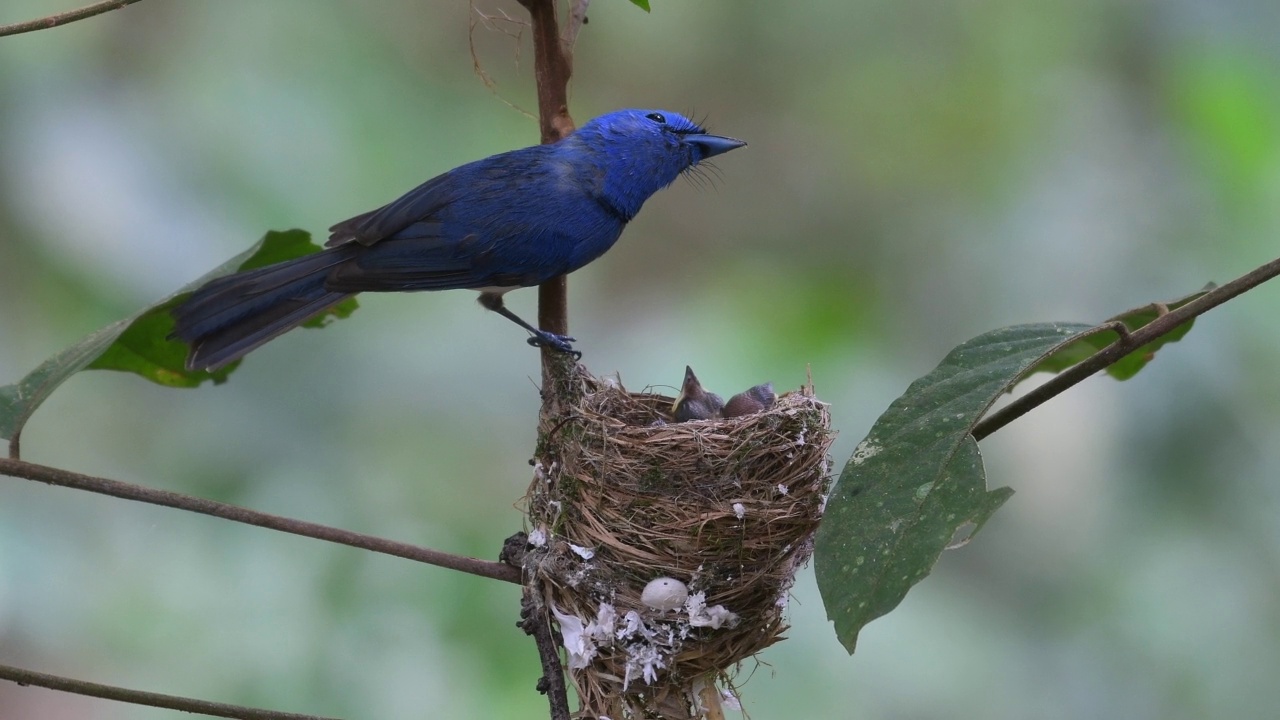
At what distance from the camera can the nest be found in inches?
63.4

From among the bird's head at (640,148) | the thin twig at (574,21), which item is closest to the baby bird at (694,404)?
the bird's head at (640,148)

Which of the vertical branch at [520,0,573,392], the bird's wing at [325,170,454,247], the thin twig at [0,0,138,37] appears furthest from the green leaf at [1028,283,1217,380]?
the thin twig at [0,0,138,37]

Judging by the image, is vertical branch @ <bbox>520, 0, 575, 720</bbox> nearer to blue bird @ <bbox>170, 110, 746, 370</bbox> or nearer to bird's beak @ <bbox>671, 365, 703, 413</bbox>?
A: blue bird @ <bbox>170, 110, 746, 370</bbox>

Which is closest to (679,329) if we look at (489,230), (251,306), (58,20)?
(489,230)

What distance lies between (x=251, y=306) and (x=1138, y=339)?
1.48m

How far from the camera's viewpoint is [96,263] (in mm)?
3146

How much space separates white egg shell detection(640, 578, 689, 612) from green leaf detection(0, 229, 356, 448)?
0.82m

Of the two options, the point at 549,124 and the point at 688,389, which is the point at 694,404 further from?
the point at 549,124

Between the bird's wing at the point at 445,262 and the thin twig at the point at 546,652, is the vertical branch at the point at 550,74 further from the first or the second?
the thin twig at the point at 546,652

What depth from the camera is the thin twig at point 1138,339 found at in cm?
116

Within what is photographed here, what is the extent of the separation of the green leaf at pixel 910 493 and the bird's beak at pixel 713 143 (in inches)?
44.5

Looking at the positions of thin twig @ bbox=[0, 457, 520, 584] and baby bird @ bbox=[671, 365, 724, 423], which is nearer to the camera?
thin twig @ bbox=[0, 457, 520, 584]

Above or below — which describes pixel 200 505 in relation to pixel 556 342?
below

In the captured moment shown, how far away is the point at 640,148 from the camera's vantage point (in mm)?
2301
